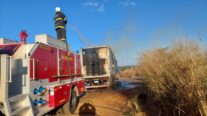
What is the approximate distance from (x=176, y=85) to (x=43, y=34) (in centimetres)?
391

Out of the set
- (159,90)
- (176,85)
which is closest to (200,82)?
(176,85)

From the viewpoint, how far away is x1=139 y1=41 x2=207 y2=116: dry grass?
15.8 ft

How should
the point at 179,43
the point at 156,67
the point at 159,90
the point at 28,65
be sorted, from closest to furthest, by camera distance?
the point at 28,65 < the point at 179,43 < the point at 159,90 < the point at 156,67

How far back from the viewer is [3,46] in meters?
6.37

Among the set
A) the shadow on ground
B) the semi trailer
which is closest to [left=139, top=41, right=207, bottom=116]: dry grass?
the shadow on ground

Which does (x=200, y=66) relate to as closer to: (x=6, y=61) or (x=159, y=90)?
(x=159, y=90)

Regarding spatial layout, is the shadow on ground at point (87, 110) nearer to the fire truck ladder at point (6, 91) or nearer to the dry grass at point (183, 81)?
the dry grass at point (183, 81)

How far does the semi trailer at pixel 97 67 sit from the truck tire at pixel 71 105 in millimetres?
6843

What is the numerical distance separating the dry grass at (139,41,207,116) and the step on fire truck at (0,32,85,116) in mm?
2918

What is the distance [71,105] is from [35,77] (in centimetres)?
319

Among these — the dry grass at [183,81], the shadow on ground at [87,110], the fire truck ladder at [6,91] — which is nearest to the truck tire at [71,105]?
the shadow on ground at [87,110]

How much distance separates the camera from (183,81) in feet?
17.5

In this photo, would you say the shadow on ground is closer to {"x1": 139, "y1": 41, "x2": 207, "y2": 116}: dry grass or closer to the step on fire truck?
the step on fire truck

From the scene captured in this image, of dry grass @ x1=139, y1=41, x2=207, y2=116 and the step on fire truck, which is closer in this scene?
the step on fire truck
